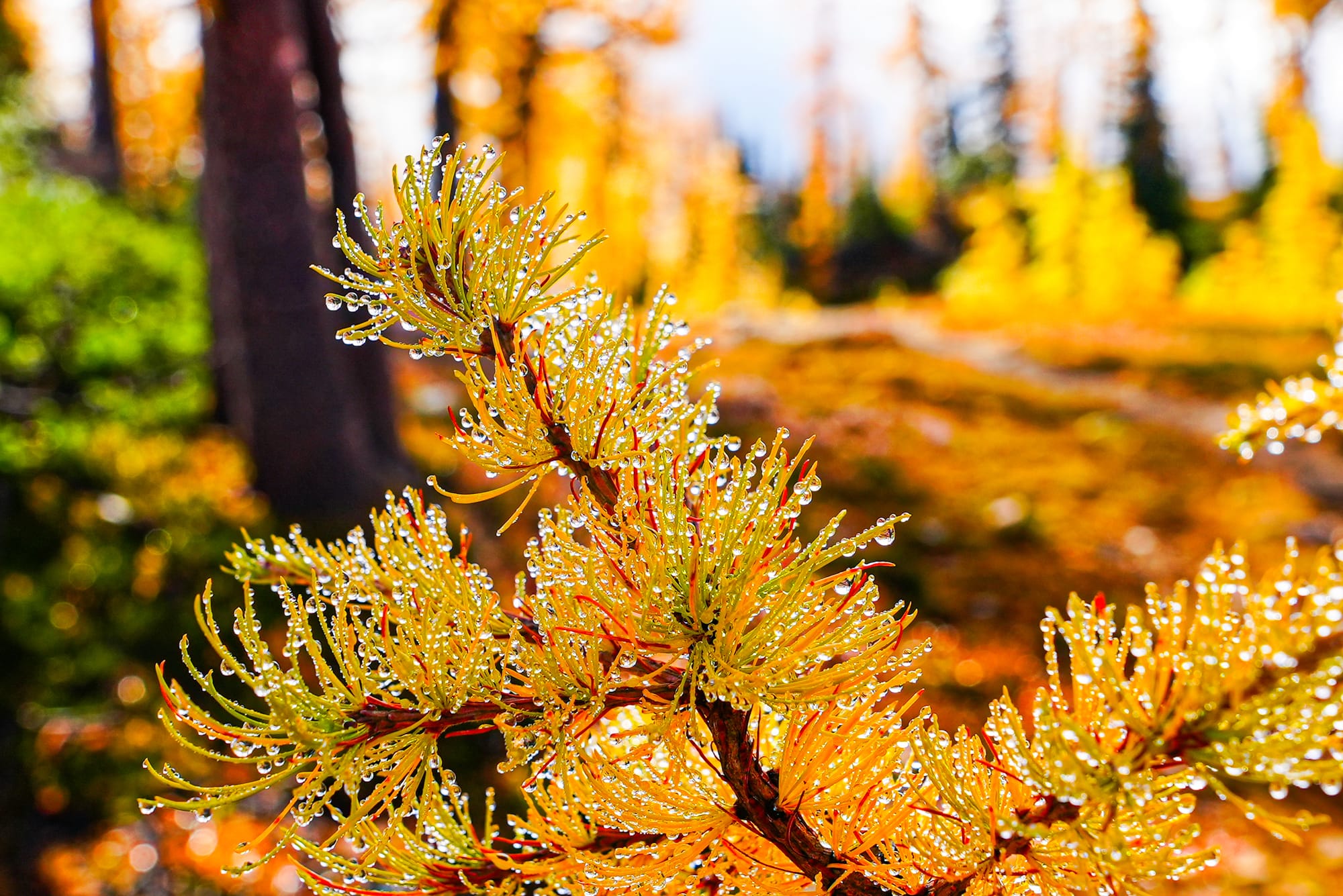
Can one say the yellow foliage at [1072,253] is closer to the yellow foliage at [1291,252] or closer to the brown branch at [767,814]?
the yellow foliage at [1291,252]

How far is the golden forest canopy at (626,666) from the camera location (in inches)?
28.9

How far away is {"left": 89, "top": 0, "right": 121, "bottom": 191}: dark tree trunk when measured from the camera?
44.0 ft

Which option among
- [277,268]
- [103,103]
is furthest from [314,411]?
[103,103]

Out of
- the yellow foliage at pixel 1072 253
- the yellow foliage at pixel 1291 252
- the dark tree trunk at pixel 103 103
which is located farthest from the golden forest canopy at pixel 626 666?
the yellow foliage at pixel 1291 252

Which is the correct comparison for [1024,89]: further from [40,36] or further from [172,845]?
[172,845]

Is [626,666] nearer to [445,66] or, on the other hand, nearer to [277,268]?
[277,268]

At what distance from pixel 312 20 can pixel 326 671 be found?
265 inches

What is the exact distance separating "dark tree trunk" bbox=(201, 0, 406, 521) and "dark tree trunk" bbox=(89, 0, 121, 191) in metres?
10.3

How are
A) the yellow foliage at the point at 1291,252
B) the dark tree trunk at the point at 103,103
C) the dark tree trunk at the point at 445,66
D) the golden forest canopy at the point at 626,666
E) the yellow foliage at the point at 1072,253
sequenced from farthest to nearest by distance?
1. the yellow foliage at the point at 1072,253
2. the yellow foliage at the point at 1291,252
3. the dark tree trunk at the point at 103,103
4. the dark tree trunk at the point at 445,66
5. the golden forest canopy at the point at 626,666

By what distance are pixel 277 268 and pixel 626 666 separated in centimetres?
521

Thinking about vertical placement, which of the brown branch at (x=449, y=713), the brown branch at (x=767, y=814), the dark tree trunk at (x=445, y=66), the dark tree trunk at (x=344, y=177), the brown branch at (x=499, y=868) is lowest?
the brown branch at (x=499, y=868)

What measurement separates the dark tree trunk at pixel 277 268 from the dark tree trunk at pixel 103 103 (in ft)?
33.7

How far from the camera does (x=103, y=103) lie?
13.8m

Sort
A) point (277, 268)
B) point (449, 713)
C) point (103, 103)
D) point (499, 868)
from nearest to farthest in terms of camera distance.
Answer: point (449, 713) < point (499, 868) < point (277, 268) < point (103, 103)
